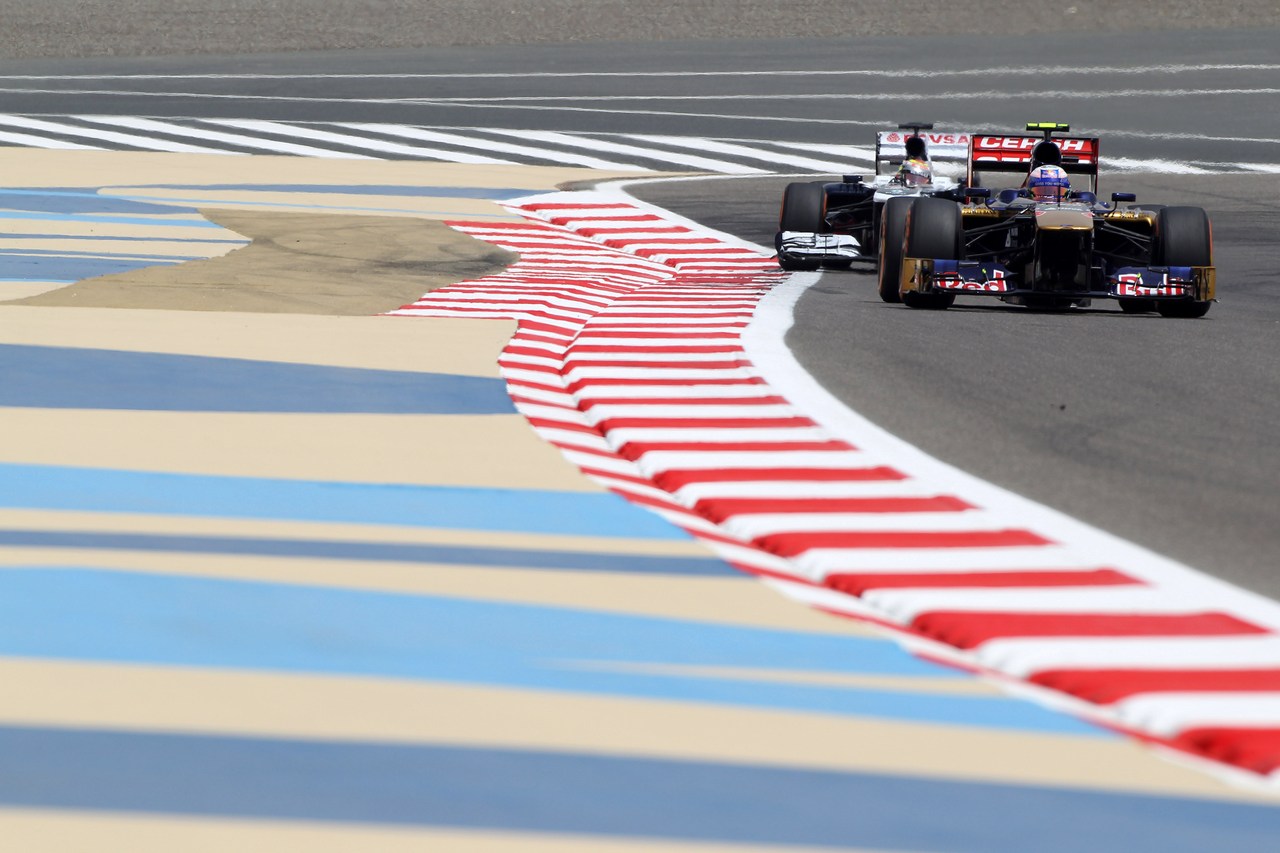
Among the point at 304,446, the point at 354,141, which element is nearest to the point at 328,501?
the point at 304,446

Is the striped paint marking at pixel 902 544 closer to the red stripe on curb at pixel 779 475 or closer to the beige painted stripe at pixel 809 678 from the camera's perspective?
the red stripe on curb at pixel 779 475

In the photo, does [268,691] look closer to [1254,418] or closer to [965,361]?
[1254,418]

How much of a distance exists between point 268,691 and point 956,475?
9.95 feet

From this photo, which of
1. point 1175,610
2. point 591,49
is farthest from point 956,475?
point 591,49

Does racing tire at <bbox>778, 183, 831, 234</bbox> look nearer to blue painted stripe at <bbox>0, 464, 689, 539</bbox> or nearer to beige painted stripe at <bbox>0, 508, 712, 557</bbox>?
blue painted stripe at <bbox>0, 464, 689, 539</bbox>

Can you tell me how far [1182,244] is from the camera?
12.4 m

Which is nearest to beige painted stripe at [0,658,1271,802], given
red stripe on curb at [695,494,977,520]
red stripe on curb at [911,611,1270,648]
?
red stripe on curb at [911,611,1270,648]

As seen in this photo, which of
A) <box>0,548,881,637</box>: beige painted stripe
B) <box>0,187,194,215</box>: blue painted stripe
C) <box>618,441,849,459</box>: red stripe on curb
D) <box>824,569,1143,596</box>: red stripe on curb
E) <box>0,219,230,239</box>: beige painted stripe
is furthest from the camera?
<box>0,187,194,215</box>: blue painted stripe

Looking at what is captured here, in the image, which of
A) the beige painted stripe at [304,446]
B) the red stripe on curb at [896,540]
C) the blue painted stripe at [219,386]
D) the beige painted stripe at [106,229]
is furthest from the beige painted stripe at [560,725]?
the beige painted stripe at [106,229]

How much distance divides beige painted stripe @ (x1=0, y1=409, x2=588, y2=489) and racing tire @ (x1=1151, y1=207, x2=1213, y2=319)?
6.04m

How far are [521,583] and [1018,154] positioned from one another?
9.48 m

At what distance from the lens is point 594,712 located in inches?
158

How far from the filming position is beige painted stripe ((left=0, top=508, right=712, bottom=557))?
5.51 meters

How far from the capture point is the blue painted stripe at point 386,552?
5277 mm
